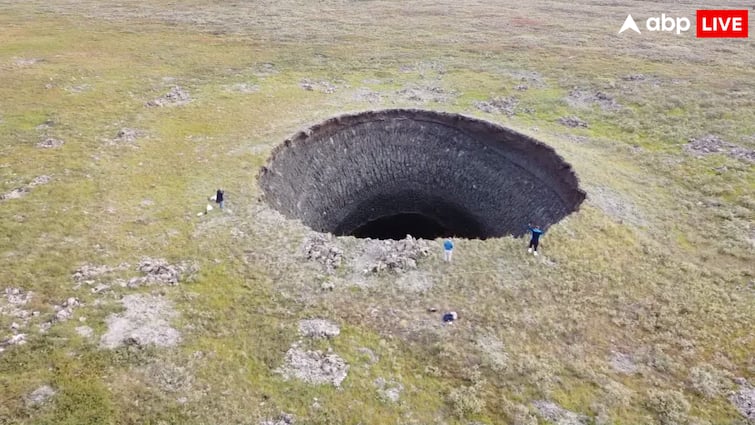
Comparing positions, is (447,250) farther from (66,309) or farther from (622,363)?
(66,309)

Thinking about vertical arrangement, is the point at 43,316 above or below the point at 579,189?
below

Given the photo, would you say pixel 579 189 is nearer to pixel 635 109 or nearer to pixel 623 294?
pixel 623 294

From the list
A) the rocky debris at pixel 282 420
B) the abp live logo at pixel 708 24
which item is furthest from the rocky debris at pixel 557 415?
the abp live logo at pixel 708 24

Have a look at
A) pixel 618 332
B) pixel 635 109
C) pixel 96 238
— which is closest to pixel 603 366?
pixel 618 332

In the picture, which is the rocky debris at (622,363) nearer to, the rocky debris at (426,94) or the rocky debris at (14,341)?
the rocky debris at (14,341)

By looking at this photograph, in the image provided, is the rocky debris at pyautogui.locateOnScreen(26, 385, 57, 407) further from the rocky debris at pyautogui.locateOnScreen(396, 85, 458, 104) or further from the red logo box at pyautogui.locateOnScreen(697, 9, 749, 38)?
the red logo box at pyautogui.locateOnScreen(697, 9, 749, 38)

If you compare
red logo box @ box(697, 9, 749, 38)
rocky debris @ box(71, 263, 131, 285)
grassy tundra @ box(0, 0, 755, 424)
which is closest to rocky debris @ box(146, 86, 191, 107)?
grassy tundra @ box(0, 0, 755, 424)

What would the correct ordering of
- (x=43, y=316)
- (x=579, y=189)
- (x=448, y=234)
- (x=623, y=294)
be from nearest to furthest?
(x=43, y=316)
(x=623, y=294)
(x=579, y=189)
(x=448, y=234)
